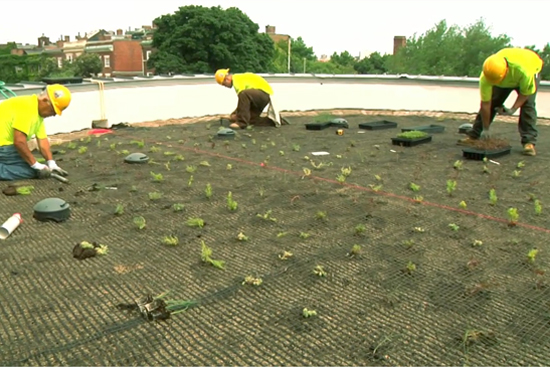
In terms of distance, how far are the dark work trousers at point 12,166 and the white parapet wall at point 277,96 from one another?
3583 mm

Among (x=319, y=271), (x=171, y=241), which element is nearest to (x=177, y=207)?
(x=171, y=241)

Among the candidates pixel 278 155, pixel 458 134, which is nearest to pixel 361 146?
pixel 278 155

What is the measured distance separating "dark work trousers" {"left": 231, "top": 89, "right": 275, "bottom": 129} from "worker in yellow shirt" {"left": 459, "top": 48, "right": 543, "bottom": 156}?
4.71 metres

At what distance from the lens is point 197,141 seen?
886cm

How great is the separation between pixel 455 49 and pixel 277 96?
35238 mm

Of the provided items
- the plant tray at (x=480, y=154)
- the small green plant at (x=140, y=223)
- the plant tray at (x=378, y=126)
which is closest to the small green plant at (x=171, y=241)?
the small green plant at (x=140, y=223)

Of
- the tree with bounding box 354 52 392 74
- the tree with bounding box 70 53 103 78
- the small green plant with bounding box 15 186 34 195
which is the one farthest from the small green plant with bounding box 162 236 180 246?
the tree with bounding box 70 53 103 78

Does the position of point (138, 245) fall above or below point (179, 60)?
below

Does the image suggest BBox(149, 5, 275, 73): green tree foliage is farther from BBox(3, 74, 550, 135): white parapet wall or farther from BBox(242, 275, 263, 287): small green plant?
BBox(242, 275, 263, 287): small green plant

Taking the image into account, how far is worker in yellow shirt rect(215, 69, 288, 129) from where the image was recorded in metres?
10.5

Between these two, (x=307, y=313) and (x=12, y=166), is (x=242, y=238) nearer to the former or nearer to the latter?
(x=307, y=313)

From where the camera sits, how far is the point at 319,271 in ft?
10.5

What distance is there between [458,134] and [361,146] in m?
2.76

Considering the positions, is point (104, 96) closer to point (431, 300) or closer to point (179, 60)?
point (431, 300)
